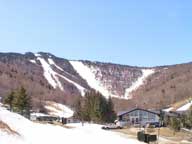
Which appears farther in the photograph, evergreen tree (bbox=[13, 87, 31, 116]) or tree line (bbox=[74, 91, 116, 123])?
tree line (bbox=[74, 91, 116, 123])

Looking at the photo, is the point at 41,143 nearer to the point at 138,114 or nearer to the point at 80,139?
the point at 80,139

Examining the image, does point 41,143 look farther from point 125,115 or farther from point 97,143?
point 125,115

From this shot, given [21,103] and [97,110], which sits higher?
[97,110]

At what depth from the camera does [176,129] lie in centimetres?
11138

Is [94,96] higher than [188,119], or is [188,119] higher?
[94,96]

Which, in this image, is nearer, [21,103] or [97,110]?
[21,103]

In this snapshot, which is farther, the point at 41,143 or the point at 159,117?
the point at 159,117

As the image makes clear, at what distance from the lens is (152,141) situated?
7188cm

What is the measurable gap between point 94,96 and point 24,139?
123018 mm

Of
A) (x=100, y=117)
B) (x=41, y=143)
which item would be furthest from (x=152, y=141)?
(x=100, y=117)

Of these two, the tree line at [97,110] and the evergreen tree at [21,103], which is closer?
the evergreen tree at [21,103]

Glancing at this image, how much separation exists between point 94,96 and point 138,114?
16336mm

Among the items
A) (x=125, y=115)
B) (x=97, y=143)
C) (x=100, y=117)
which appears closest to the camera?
(x=97, y=143)

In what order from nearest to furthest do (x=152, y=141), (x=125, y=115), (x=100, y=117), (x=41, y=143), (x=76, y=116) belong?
1. (x=41, y=143)
2. (x=152, y=141)
3. (x=100, y=117)
4. (x=125, y=115)
5. (x=76, y=116)
